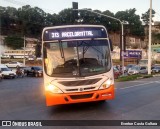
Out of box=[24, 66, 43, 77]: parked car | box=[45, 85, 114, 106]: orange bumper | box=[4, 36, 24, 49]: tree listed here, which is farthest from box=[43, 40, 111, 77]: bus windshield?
box=[4, 36, 24, 49]: tree

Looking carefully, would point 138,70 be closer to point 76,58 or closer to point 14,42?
point 76,58

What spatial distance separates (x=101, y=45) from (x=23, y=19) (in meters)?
106

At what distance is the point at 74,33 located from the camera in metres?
11.6

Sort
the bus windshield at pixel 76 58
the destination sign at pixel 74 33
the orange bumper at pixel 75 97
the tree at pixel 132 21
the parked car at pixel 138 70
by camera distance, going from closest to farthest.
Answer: the orange bumper at pixel 75 97 → the bus windshield at pixel 76 58 → the destination sign at pixel 74 33 → the parked car at pixel 138 70 → the tree at pixel 132 21

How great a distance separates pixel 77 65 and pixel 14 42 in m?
108

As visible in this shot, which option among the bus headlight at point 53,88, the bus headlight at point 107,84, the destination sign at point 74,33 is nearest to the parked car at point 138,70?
the destination sign at point 74,33

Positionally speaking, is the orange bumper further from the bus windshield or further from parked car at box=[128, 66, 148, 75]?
parked car at box=[128, 66, 148, 75]

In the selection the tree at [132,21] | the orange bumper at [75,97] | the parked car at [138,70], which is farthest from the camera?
the tree at [132,21]

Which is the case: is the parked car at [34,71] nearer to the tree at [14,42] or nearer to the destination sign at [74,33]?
the destination sign at [74,33]

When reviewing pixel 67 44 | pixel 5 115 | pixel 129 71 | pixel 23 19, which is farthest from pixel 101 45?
pixel 23 19

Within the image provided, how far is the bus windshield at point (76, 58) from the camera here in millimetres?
10984

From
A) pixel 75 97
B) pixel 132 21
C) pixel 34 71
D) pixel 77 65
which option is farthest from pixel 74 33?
pixel 132 21

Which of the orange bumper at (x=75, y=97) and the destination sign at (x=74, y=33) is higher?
the destination sign at (x=74, y=33)

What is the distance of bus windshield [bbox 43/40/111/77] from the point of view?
1098cm
